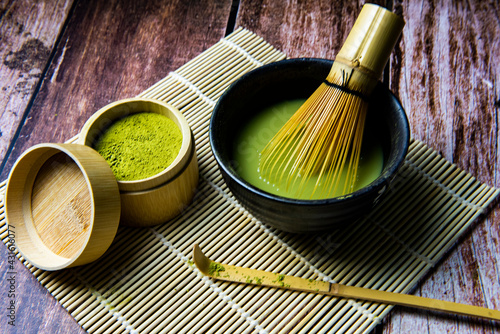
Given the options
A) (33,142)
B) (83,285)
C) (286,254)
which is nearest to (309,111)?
(286,254)

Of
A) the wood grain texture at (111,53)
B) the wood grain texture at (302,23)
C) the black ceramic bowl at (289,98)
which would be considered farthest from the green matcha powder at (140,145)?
the wood grain texture at (302,23)

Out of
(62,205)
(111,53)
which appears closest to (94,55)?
(111,53)

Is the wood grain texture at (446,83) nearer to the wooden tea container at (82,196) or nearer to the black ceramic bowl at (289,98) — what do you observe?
the black ceramic bowl at (289,98)

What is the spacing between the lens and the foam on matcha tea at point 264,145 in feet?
2.51

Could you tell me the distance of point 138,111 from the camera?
2.81ft

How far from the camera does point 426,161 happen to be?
907 mm

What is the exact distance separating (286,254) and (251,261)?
60 millimetres

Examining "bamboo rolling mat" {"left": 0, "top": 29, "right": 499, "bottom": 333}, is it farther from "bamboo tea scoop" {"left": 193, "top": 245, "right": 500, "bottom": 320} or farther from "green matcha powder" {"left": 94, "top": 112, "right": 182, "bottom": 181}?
"green matcha powder" {"left": 94, "top": 112, "right": 182, "bottom": 181}

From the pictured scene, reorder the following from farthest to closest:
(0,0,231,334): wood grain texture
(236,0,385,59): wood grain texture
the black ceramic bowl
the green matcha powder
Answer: (236,0,385,59): wood grain texture < (0,0,231,334): wood grain texture < the green matcha powder < the black ceramic bowl

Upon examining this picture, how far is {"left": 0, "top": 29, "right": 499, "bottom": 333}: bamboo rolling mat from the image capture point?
744mm

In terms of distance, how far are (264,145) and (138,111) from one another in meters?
0.24

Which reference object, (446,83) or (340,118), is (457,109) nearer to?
(446,83)

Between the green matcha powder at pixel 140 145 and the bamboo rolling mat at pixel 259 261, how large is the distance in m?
0.12

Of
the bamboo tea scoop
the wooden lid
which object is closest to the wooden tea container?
the wooden lid
